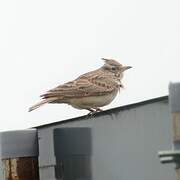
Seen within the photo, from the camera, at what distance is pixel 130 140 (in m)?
4.70

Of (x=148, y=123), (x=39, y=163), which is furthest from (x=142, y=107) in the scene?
(x=39, y=163)

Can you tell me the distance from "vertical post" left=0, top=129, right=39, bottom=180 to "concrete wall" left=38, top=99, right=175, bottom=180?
0.50 m

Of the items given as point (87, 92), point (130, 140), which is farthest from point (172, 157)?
point (87, 92)

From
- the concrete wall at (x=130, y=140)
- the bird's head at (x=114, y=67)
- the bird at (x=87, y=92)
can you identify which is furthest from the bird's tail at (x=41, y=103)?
the concrete wall at (x=130, y=140)

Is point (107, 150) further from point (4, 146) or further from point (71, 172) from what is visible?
point (4, 146)

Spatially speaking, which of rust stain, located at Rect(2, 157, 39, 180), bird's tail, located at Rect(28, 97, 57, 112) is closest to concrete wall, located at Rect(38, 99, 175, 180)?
rust stain, located at Rect(2, 157, 39, 180)

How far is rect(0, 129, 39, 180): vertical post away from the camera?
19.4 feet

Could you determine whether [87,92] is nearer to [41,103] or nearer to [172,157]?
[41,103]

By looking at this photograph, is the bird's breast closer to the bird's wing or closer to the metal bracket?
the bird's wing

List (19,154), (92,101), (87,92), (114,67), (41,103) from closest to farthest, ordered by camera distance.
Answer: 1. (19,154)
2. (41,103)
3. (92,101)
4. (87,92)
5. (114,67)

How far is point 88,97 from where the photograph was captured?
1081 cm

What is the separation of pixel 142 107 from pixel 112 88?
6.51 meters

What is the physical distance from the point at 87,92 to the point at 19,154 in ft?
16.6

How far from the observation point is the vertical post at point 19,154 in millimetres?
5898
